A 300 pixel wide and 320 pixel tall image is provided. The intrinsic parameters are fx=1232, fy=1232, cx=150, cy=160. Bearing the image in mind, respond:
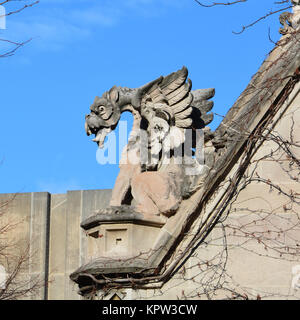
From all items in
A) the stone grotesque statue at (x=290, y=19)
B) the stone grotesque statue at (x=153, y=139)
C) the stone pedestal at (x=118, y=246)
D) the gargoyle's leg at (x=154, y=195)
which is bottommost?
the stone pedestal at (x=118, y=246)

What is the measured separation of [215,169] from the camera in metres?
12.2

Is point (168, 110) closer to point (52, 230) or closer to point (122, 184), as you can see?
point (122, 184)

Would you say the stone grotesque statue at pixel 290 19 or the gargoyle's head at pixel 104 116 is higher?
the stone grotesque statue at pixel 290 19

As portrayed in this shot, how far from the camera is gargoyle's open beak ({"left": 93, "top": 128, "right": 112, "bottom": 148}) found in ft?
42.1

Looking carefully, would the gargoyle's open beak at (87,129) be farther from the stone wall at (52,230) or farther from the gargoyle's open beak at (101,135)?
the stone wall at (52,230)

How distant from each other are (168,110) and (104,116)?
0.70 meters

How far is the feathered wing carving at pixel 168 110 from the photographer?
12.6 m

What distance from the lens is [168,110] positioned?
495 inches

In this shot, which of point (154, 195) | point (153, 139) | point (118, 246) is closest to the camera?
point (118, 246)

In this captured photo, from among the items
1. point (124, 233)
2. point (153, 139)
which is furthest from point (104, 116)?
point (124, 233)

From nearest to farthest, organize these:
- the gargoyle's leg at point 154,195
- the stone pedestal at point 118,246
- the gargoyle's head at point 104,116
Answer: the stone pedestal at point 118,246, the gargoyle's leg at point 154,195, the gargoyle's head at point 104,116

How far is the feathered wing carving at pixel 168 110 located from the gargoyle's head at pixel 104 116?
32 centimetres

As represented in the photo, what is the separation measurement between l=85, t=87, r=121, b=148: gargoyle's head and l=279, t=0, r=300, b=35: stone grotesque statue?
1875 mm

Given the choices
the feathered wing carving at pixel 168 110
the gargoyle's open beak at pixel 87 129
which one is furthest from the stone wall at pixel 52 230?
the feathered wing carving at pixel 168 110
